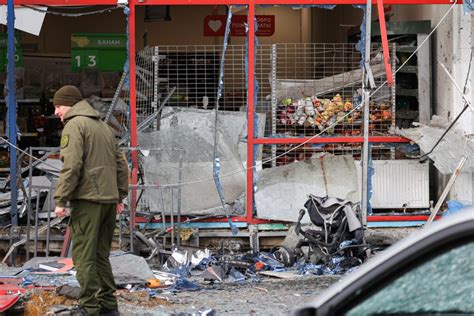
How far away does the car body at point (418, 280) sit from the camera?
10.9ft

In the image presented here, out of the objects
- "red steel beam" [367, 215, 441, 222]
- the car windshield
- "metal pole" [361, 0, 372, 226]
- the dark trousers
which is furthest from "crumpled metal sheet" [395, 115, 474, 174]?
the car windshield

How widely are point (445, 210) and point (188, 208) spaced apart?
2987mm

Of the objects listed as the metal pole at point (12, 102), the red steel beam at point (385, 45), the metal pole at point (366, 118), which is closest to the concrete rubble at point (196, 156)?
the metal pole at point (366, 118)

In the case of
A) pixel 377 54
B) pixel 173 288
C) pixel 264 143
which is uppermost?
pixel 377 54

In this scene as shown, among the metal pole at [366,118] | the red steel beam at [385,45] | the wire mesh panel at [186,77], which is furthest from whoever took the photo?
the wire mesh panel at [186,77]

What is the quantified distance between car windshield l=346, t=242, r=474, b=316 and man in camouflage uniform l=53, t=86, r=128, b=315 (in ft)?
13.8

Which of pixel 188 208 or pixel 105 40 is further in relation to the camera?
pixel 105 40

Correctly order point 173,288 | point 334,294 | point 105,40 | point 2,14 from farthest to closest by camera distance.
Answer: point 105,40
point 2,14
point 173,288
point 334,294

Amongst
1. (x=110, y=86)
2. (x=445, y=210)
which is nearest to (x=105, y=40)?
(x=110, y=86)

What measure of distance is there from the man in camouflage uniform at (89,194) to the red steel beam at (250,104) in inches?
124

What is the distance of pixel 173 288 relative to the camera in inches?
354

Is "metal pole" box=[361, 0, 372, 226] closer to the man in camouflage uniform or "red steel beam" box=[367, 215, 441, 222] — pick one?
"red steel beam" box=[367, 215, 441, 222]

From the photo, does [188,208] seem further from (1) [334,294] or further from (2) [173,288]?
(1) [334,294]

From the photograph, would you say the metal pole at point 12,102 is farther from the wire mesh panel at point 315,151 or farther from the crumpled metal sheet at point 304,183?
the wire mesh panel at point 315,151
